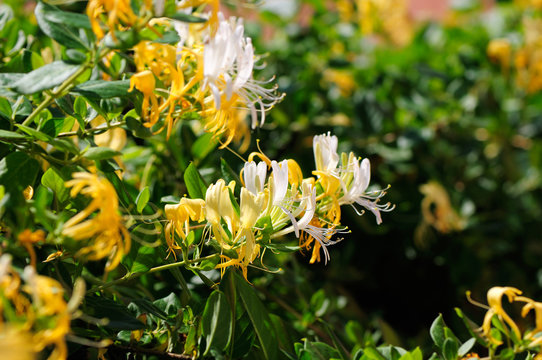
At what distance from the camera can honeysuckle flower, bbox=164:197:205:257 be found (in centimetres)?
47

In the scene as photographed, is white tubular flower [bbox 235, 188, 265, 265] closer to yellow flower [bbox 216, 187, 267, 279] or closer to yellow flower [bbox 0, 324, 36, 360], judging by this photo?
yellow flower [bbox 216, 187, 267, 279]

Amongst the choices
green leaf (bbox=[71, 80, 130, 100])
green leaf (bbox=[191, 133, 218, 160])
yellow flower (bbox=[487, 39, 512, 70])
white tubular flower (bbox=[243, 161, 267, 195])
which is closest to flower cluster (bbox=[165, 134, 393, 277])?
white tubular flower (bbox=[243, 161, 267, 195])

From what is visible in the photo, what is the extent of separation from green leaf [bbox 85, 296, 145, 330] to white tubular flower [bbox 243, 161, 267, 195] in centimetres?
15

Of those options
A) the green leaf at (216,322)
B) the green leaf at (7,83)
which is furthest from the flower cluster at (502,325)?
the green leaf at (7,83)

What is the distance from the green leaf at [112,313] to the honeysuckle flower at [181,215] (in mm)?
66

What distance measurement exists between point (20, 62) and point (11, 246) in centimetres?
29

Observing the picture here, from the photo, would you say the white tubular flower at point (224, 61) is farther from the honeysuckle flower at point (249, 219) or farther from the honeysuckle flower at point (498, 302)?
the honeysuckle flower at point (498, 302)

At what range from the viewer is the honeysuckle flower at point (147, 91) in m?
0.45

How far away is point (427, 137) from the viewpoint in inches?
48.9

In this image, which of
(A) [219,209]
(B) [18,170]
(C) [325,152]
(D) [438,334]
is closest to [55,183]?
(B) [18,170]

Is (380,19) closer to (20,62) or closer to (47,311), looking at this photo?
(20,62)

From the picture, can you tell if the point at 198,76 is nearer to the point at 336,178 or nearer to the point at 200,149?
the point at 336,178

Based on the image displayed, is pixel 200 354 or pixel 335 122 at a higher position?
pixel 200 354

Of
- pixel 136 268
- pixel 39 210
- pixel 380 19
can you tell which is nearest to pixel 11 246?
pixel 39 210
